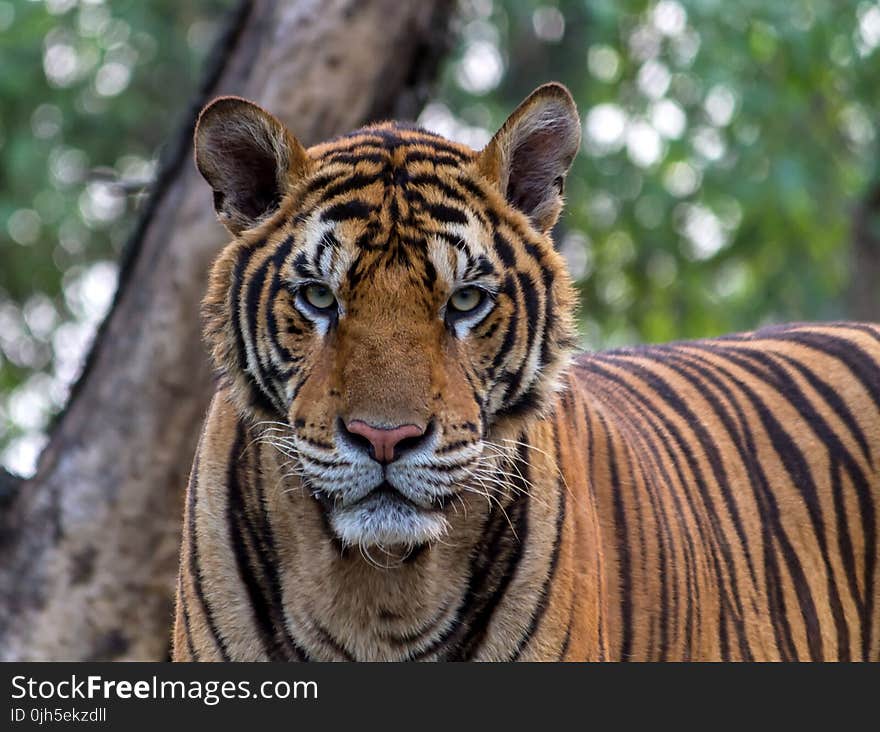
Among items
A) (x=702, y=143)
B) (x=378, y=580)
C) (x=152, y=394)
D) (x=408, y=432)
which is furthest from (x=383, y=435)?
(x=702, y=143)

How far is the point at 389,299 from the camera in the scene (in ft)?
10.4

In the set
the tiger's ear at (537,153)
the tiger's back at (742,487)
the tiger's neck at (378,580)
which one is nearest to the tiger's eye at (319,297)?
the tiger's neck at (378,580)

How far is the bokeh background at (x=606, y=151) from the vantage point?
11586mm

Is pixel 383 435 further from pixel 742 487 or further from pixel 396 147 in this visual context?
pixel 742 487

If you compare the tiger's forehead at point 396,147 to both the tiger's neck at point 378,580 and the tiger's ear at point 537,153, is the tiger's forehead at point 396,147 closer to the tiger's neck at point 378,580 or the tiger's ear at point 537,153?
the tiger's ear at point 537,153

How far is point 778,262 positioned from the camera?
45.7 feet

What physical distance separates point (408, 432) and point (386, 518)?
→ 23 centimetres

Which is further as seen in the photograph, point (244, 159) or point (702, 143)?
point (702, 143)

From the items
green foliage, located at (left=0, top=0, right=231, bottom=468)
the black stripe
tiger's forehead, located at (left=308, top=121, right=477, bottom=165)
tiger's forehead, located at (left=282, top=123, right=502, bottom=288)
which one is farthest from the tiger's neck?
green foliage, located at (left=0, top=0, right=231, bottom=468)

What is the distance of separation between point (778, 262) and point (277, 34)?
8633 millimetres

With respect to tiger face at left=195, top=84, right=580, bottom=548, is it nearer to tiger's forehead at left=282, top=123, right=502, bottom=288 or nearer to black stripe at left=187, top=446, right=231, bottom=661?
tiger's forehead at left=282, top=123, right=502, bottom=288

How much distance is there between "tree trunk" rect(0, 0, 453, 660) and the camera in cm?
612

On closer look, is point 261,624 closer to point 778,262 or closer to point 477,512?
point 477,512

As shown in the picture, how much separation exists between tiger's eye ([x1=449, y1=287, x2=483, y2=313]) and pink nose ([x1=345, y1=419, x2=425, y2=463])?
0.36m
